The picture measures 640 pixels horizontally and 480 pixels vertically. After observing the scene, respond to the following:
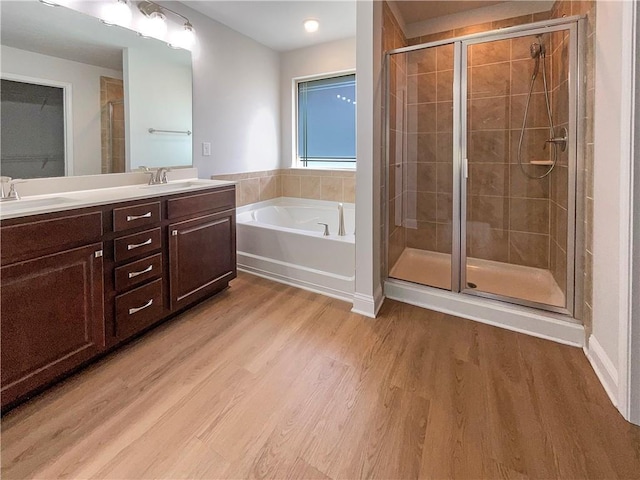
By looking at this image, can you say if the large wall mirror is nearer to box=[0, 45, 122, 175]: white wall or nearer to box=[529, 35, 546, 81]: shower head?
box=[0, 45, 122, 175]: white wall

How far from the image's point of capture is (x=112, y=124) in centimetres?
231

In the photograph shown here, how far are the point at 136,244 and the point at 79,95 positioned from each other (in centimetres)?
102

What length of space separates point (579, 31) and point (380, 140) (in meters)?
1.22

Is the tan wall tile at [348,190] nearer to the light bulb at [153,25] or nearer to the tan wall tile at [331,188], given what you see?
the tan wall tile at [331,188]

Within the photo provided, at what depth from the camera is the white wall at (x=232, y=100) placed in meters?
3.05

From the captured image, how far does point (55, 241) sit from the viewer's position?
1.54 m

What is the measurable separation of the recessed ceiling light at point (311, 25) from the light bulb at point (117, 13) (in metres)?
1.47

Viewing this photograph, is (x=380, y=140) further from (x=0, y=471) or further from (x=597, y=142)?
(x=0, y=471)

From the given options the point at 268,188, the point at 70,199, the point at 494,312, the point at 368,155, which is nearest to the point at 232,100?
the point at 268,188

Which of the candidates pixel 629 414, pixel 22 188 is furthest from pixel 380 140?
pixel 22 188

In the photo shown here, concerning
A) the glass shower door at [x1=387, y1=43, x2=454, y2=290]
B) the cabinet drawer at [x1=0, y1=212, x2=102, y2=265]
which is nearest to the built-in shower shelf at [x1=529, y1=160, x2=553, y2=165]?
the glass shower door at [x1=387, y1=43, x2=454, y2=290]

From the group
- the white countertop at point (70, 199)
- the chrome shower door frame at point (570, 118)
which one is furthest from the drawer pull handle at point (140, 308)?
the chrome shower door frame at point (570, 118)

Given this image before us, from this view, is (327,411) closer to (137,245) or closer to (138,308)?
(138,308)

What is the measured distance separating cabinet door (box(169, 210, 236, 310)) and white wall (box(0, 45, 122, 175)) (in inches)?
26.9
